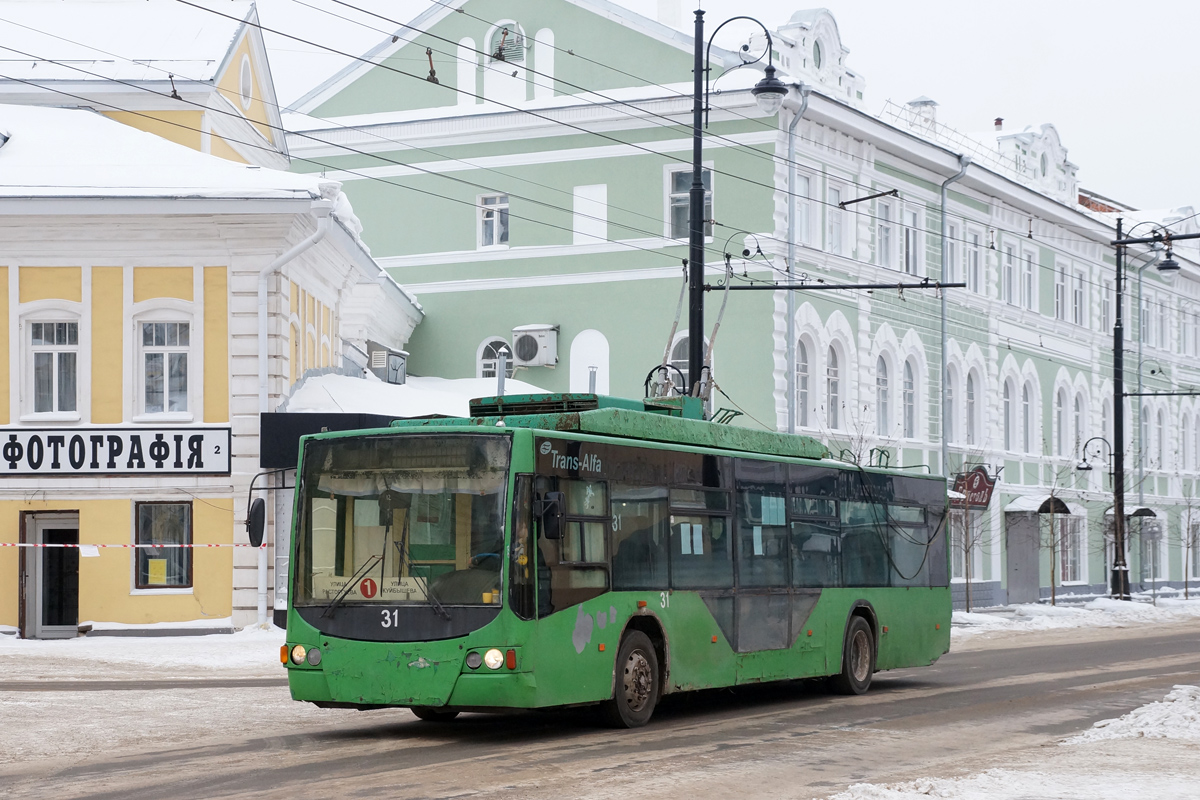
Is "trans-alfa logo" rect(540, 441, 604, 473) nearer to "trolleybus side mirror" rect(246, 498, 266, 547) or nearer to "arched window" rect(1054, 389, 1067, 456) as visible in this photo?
"trolleybus side mirror" rect(246, 498, 266, 547)

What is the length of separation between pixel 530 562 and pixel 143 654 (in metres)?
12.4

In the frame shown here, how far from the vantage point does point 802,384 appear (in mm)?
38906

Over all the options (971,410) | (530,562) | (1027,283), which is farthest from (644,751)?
(1027,283)

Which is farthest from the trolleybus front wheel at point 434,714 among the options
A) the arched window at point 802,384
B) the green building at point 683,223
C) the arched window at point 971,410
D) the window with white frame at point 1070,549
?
the window with white frame at point 1070,549

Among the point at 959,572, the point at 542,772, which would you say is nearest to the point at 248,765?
the point at 542,772

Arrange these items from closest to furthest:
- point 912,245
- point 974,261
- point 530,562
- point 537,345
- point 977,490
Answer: point 530,562, point 537,345, point 977,490, point 912,245, point 974,261

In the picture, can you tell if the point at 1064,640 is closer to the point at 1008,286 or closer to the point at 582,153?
the point at 582,153

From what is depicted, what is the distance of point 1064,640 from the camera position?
32219 mm

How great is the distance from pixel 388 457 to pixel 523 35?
28732 millimetres

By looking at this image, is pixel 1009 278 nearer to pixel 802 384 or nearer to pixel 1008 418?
pixel 1008 418

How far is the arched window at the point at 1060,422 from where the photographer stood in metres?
52.5

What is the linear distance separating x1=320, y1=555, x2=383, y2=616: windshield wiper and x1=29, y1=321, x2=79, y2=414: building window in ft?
50.1

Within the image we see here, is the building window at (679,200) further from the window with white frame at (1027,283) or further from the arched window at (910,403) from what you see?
the window with white frame at (1027,283)

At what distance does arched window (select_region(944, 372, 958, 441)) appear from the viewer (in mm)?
45000
